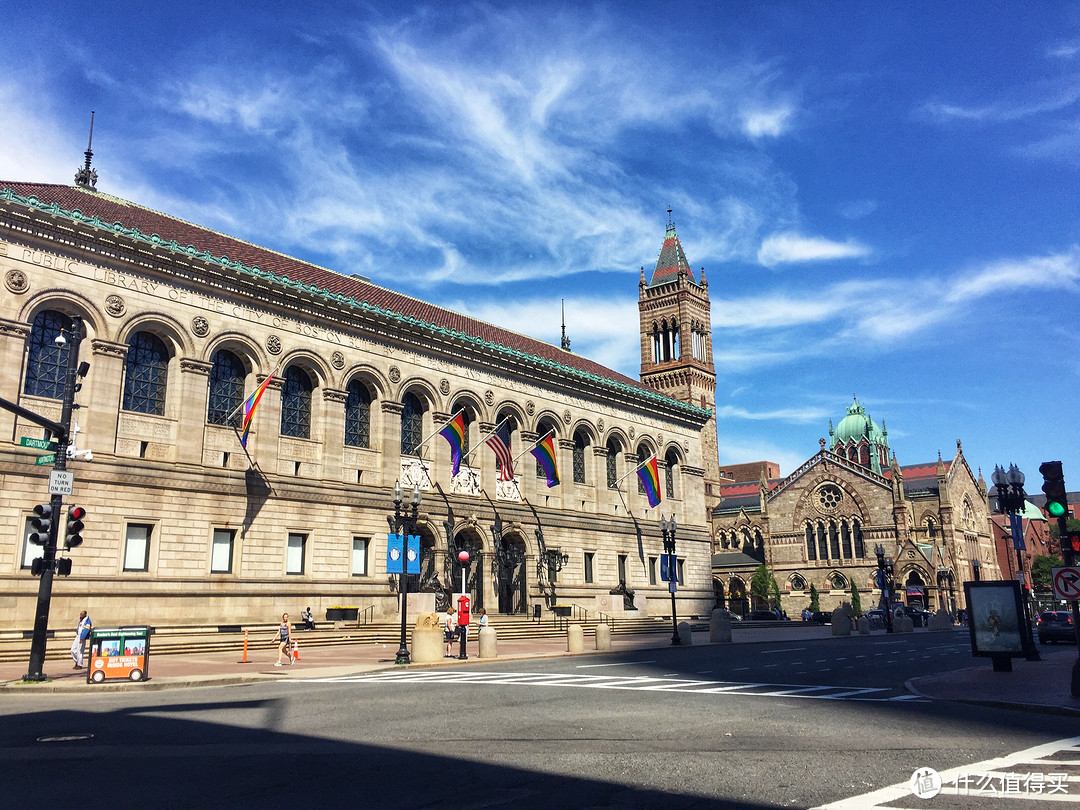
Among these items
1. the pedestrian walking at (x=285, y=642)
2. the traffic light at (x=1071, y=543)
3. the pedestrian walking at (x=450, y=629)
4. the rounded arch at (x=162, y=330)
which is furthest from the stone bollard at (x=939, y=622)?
the rounded arch at (x=162, y=330)

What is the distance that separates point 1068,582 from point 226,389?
30.9 m

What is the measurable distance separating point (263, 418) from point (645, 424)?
1152 inches

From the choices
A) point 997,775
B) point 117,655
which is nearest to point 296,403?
point 117,655

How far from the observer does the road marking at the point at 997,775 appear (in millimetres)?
7504

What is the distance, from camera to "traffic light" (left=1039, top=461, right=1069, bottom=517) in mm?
15453

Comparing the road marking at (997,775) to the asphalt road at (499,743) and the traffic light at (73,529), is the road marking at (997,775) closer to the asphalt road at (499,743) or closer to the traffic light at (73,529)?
the asphalt road at (499,743)

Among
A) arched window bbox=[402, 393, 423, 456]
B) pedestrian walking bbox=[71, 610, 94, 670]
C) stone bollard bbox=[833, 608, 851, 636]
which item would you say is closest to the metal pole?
pedestrian walking bbox=[71, 610, 94, 670]

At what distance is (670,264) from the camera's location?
9956 cm

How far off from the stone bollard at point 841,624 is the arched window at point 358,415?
27.2m

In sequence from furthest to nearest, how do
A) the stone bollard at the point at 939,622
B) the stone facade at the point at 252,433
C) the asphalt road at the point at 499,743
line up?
the stone bollard at the point at 939,622
the stone facade at the point at 252,433
the asphalt road at the point at 499,743

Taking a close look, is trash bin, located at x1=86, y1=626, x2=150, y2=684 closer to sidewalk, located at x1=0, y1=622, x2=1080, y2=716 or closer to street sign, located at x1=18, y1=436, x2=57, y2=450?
sidewalk, located at x1=0, y1=622, x2=1080, y2=716

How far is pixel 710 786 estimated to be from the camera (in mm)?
8203

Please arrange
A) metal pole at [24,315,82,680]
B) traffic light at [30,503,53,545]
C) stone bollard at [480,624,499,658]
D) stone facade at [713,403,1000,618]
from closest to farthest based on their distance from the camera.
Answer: metal pole at [24,315,82,680]
traffic light at [30,503,53,545]
stone bollard at [480,624,499,658]
stone facade at [713,403,1000,618]

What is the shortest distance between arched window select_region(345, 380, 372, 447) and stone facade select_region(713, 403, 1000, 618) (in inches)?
2246
